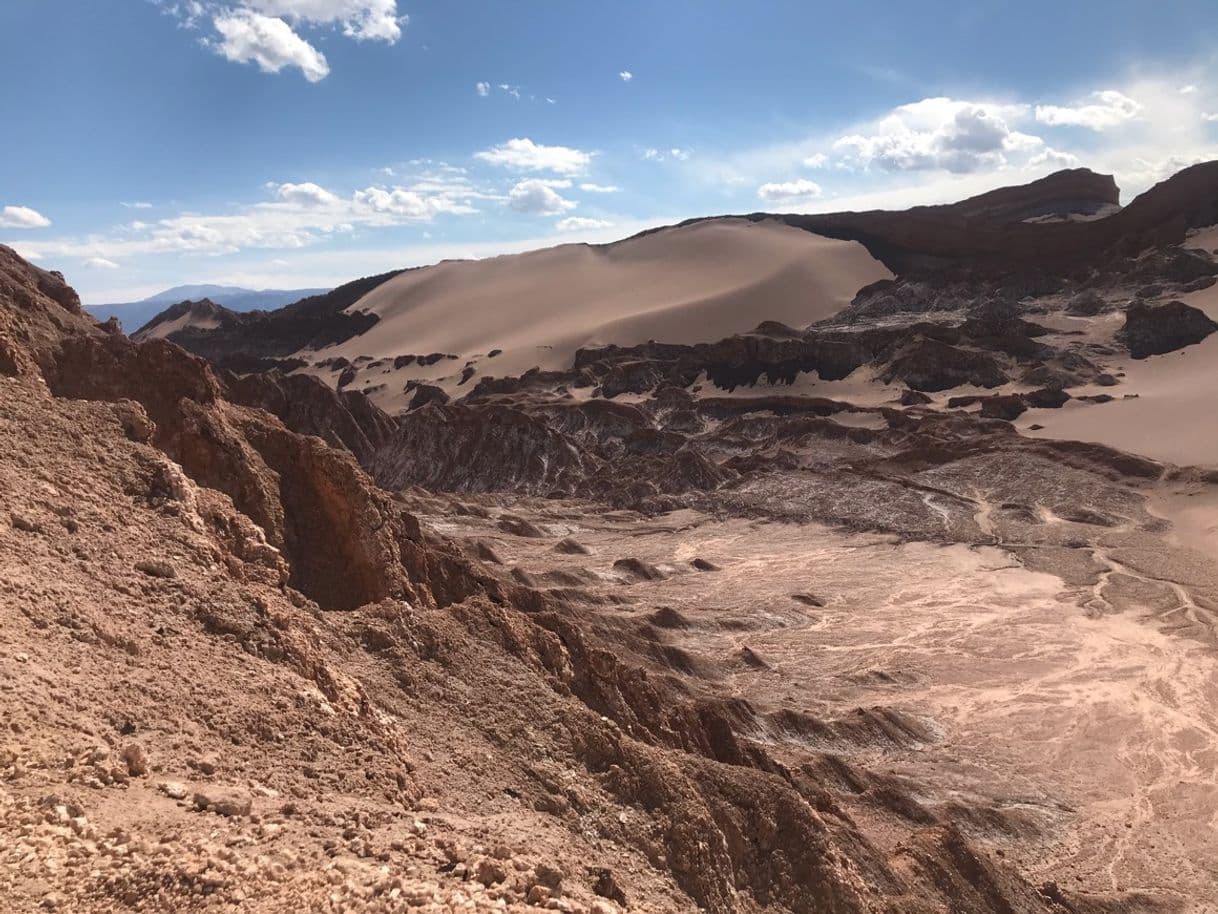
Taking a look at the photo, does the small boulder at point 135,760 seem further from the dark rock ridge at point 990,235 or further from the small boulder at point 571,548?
the dark rock ridge at point 990,235

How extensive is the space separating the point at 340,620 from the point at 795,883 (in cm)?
464

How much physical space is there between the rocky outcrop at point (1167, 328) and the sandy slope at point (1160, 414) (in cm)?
73

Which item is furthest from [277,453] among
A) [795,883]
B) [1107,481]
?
[1107,481]

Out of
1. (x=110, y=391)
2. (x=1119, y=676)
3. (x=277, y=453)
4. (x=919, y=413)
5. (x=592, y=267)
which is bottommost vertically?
(x=1119, y=676)

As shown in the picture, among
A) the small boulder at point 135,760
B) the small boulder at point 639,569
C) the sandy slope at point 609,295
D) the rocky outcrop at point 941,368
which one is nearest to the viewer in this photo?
the small boulder at point 135,760

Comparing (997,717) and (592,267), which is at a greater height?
(592,267)

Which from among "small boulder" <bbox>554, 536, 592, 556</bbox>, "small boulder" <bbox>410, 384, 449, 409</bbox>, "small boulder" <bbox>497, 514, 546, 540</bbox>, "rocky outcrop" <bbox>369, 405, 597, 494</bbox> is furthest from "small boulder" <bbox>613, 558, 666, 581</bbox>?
"small boulder" <bbox>410, 384, 449, 409</bbox>

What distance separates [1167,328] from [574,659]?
5634 cm

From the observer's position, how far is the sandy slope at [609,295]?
78875 millimetres

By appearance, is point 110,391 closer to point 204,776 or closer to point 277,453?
point 277,453

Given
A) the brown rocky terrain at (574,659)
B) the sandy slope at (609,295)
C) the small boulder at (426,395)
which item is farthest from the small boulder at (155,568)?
the sandy slope at (609,295)

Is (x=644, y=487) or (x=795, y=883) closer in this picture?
(x=795, y=883)

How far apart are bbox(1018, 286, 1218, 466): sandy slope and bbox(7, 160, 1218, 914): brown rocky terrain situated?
41.0 inches

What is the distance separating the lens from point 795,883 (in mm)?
7348
